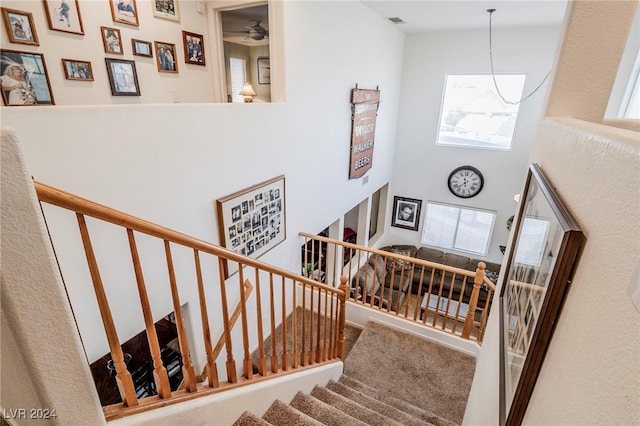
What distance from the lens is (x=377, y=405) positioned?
8.57 ft

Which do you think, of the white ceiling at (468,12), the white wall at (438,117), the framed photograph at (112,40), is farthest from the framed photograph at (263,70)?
the white wall at (438,117)

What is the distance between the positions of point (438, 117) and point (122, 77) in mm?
5703

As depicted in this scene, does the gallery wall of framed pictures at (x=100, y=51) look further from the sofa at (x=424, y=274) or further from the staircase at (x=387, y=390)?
the sofa at (x=424, y=274)

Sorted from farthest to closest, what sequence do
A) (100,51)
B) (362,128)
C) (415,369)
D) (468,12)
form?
1. (362,128)
2. (468,12)
3. (415,369)
4. (100,51)

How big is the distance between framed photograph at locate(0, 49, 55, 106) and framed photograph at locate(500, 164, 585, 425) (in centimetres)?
305

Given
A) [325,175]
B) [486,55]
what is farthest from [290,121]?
[486,55]

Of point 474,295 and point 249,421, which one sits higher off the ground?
point 249,421

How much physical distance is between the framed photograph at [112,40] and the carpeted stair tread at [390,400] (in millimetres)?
3432

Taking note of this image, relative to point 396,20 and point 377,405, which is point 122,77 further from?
point 396,20

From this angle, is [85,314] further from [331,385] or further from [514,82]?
[514,82]

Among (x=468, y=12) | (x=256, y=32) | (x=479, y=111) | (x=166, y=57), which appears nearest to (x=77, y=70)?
(x=166, y=57)

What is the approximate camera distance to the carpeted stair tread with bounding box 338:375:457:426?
2594 millimetres

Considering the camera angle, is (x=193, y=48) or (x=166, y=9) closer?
(x=166, y=9)

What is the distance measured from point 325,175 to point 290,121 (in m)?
1.14
